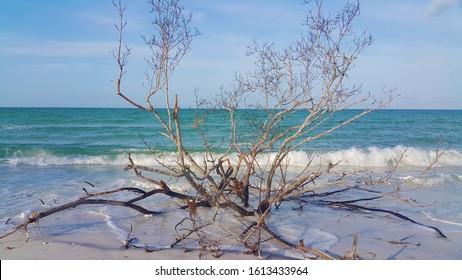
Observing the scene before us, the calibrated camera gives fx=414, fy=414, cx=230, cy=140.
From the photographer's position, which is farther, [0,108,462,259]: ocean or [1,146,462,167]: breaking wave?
[1,146,462,167]: breaking wave

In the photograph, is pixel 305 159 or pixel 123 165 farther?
pixel 305 159

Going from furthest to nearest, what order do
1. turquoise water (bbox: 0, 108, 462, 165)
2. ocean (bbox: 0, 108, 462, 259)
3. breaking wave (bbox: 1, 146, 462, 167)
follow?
turquoise water (bbox: 0, 108, 462, 165) < breaking wave (bbox: 1, 146, 462, 167) < ocean (bbox: 0, 108, 462, 259)

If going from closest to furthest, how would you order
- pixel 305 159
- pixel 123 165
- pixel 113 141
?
pixel 123 165 < pixel 305 159 < pixel 113 141

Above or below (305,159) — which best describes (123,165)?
below

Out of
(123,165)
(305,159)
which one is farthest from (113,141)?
(305,159)

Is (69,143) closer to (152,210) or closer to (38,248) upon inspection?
(152,210)

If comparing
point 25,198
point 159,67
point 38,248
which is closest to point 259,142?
point 159,67

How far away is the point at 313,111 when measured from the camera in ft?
17.9

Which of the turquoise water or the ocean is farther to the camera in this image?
the turquoise water

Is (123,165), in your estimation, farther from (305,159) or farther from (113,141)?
(113,141)

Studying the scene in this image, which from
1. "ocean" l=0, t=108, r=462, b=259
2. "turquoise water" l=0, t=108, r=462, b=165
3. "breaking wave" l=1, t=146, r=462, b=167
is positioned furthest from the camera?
"turquoise water" l=0, t=108, r=462, b=165

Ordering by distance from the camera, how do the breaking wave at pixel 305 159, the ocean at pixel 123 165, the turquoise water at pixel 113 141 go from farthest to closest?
1. the turquoise water at pixel 113 141
2. the breaking wave at pixel 305 159
3. the ocean at pixel 123 165

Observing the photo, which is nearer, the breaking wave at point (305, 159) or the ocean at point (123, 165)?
the ocean at point (123, 165)

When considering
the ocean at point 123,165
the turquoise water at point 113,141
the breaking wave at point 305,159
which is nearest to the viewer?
the ocean at point 123,165
